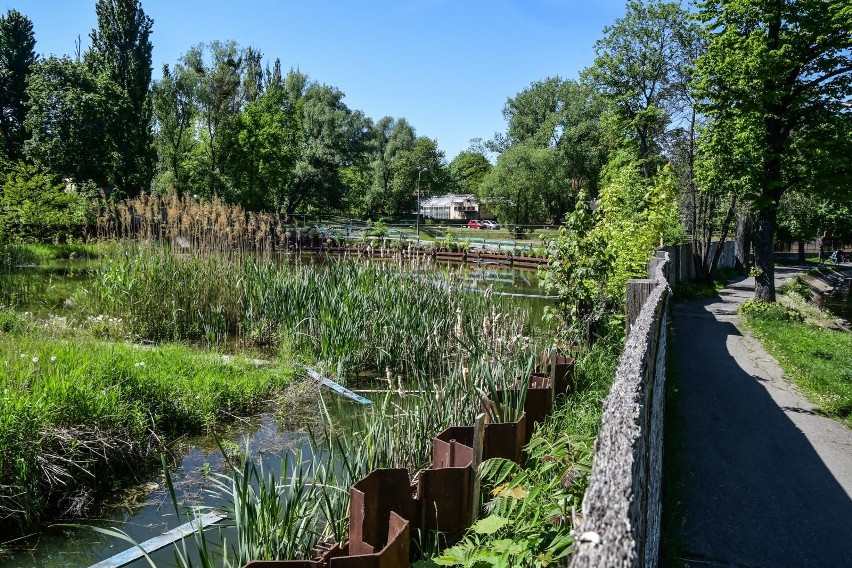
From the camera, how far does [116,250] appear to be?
942 cm

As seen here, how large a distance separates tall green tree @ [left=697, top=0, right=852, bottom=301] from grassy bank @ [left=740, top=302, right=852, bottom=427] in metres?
1.12

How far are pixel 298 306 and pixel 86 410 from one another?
11.6ft

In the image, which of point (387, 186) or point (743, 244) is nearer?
point (743, 244)

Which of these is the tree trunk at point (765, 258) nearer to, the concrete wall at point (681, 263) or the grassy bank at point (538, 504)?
the concrete wall at point (681, 263)

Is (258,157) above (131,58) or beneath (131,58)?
beneath

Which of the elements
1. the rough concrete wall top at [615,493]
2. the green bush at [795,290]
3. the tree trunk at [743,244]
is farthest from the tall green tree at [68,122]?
the rough concrete wall top at [615,493]

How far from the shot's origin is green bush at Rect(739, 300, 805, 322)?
1303cm

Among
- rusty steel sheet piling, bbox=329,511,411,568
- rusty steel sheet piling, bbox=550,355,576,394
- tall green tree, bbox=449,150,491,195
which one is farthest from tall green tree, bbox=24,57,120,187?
tall green tree, bbox=449,150,491,195

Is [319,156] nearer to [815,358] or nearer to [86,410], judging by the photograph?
[815,358]

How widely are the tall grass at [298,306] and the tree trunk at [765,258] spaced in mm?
8116

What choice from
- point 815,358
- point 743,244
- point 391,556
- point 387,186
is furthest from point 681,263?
point 387,186

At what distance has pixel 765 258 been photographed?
14.0 meters

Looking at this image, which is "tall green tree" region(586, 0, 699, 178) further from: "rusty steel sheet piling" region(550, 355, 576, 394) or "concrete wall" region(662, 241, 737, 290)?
"rusty steel sheet piling" region(550, 355, 576, 394)

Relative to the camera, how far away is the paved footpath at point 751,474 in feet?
12.8
